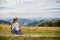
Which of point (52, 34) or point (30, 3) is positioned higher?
point (30, 3)

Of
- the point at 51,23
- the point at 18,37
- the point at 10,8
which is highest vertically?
the point at 10,8

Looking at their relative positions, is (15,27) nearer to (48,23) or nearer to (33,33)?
(33,33)

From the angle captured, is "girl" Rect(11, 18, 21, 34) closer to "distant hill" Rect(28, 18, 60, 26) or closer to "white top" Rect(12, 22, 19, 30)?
"white top" Rect(12, 22, 19, 30)

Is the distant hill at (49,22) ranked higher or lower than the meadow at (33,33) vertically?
higher

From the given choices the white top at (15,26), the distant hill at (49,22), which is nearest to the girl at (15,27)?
the white top at (15,26)

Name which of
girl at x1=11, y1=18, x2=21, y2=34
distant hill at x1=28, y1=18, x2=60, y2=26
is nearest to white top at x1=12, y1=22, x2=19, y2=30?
girl at x1=11, y1=18, x2=21, y2=34

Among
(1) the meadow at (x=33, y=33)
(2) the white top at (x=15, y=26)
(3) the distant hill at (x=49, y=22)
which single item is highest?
(3) the distant hill at (x=49, y=22)

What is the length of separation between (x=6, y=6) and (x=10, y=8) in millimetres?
43

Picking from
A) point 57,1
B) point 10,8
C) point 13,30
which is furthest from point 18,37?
point 57,1

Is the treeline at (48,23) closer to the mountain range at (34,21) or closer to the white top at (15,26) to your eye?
the mountain range at (34,21)

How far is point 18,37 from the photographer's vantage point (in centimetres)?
165

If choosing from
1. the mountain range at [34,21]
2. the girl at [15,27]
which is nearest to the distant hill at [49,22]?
the mountain range at [34,21]

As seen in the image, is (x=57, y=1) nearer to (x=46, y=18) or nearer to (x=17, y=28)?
(x=46, y=18)

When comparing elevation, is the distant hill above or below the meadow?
above
